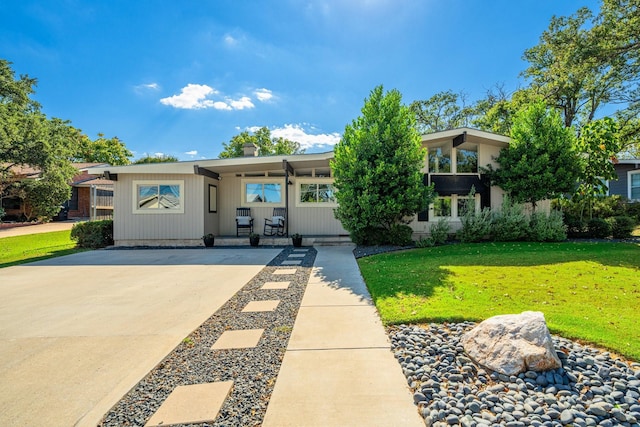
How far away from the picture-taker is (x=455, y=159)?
1066 centimetres

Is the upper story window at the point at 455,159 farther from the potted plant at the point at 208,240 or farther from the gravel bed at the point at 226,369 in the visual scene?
the gravel bed at the point at 226,369

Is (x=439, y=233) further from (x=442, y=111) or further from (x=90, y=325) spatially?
(x=442, y=111)

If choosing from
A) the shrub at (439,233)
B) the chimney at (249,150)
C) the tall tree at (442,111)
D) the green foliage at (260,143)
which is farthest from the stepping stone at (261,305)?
the green foliage at (260,143)

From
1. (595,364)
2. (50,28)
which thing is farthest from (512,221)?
(50,28)

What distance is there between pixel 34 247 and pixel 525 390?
14.6 metres

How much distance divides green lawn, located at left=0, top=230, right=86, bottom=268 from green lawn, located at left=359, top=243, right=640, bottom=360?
9209 millimetres

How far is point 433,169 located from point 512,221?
119 inches

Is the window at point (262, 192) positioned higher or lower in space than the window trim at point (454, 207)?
higher

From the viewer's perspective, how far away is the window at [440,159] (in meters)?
10.8

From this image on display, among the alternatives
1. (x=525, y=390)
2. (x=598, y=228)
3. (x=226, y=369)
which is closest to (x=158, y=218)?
(x=226, y=369)

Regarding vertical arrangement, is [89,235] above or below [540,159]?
below

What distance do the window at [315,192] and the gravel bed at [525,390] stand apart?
897 cm

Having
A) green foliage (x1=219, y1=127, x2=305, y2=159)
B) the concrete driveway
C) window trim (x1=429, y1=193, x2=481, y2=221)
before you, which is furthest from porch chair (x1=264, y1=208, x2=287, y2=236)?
green foliage (x1=219, y1=127, x2=305, y2=159)

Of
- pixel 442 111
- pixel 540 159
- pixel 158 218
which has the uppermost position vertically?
pixel 442 111
